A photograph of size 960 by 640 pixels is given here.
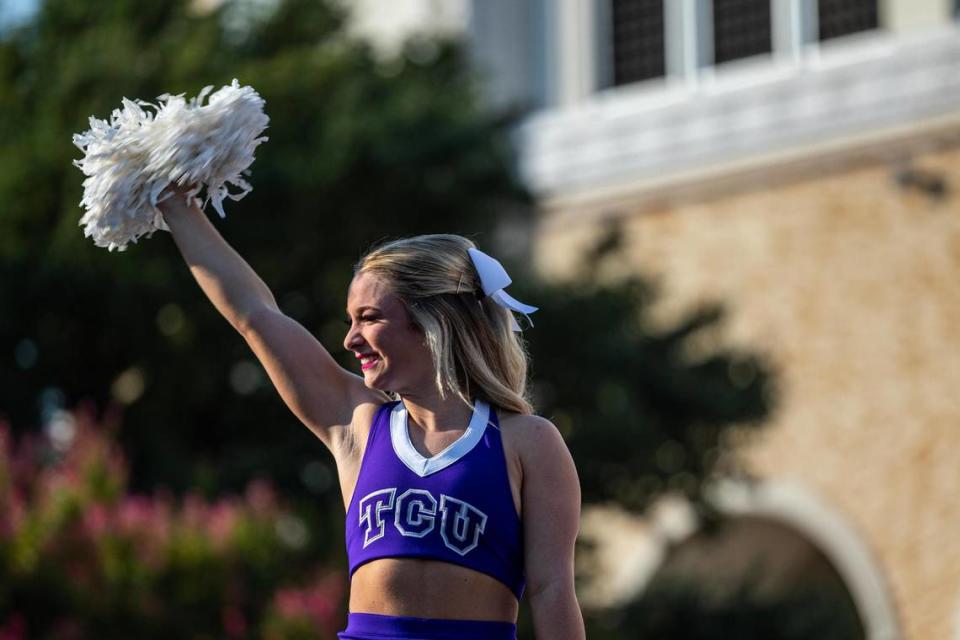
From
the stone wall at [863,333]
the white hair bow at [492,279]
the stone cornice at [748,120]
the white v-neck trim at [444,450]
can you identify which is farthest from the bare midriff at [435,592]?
the stone cornice at [748,120]

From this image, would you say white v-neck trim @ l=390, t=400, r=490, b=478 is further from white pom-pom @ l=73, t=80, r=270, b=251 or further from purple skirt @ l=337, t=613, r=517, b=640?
white pom-pom @ l=73, t=80, r=270, b=251

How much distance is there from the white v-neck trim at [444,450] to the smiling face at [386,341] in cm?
8

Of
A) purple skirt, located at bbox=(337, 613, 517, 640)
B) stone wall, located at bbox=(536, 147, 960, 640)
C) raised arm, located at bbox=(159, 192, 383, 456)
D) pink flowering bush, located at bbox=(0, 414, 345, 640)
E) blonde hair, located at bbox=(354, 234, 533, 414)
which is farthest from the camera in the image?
stone wall, located at bbox=(536, 147, 960, 640)

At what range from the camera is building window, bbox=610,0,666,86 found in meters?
16.6

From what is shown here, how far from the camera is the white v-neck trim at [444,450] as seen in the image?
133 inches

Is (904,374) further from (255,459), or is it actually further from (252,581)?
(252,581)

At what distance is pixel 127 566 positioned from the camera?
367 inches

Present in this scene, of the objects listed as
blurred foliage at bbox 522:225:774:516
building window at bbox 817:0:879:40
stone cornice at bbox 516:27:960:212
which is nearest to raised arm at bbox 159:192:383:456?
blurred foliage at bbox 522:225:774:516

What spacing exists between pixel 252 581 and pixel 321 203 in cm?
327

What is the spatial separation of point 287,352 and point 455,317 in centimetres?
35

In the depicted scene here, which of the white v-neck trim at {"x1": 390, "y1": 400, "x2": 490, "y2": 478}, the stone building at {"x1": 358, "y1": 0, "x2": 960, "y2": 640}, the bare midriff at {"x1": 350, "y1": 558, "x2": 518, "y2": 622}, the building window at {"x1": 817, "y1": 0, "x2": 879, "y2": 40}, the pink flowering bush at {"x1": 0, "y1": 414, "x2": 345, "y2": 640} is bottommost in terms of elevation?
the bare midriff at {"x1": 350, "y1": 558, "x2": 518, "y2": 622}

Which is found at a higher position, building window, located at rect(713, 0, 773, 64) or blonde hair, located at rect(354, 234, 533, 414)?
building window, located at rect(713, 0, 773, 64)

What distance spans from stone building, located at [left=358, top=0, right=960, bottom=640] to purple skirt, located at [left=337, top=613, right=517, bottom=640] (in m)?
9.90

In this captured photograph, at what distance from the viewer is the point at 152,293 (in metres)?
11.6
